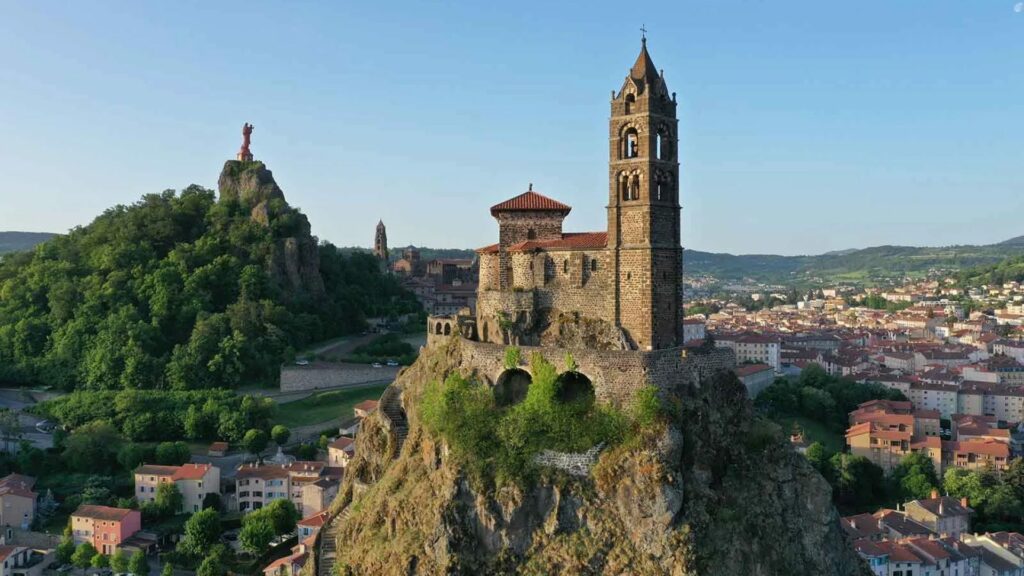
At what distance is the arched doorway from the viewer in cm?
3222

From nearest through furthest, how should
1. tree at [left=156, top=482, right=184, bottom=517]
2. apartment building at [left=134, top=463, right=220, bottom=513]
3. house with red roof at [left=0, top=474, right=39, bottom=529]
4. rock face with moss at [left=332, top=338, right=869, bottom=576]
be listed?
rock face with moss at [left=332, top=338, right=869, bottom=576] < house with red roof at [left=0, top=474, right=39, bottom=529] < tree at [left=156, top=482, right=184, bottom=517] < apartment building at [left=134, top=463, right=220, bottom=513]

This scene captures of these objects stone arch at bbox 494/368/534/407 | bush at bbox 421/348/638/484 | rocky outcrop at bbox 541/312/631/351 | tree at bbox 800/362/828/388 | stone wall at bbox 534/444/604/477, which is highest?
rocky outcrop at bbox 541/312/631/351

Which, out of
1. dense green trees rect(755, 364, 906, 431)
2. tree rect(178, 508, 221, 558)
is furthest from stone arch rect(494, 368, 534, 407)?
dense green trees rect(755, 364, 906, 431)

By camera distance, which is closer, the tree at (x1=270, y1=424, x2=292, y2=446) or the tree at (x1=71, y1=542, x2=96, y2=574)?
the tree at (x1=71, y1=542, x2=96, y2=574)

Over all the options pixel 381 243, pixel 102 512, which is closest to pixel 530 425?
pixel 102 512

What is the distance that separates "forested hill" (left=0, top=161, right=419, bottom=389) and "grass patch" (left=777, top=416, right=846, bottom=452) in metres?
35.0

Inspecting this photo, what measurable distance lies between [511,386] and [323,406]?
32914mm

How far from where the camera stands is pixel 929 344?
117m

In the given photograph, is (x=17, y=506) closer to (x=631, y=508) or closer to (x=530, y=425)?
(x=530, y=425)

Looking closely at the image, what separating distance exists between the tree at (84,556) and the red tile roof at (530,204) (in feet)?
85.3

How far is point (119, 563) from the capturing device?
44062mm

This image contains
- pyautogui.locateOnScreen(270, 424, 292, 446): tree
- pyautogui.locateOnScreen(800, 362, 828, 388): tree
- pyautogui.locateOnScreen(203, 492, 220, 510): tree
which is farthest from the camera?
pyautogui.locateOnScreen(800, 362, 828, 388): tree

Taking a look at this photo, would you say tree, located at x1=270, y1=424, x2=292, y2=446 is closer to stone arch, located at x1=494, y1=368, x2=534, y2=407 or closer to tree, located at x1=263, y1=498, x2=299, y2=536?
tree, located at x1=263, y1=498, x2=299, y2=536

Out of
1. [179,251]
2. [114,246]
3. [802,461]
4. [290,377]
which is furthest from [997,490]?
[114,246]
